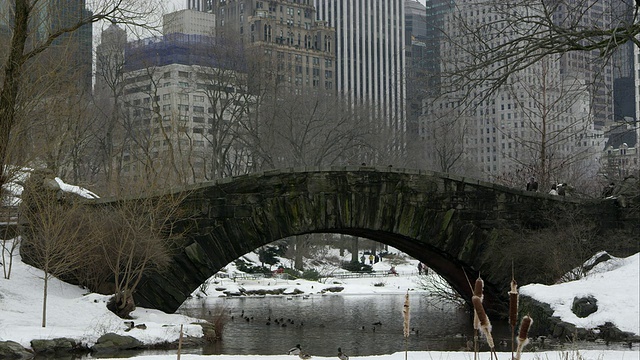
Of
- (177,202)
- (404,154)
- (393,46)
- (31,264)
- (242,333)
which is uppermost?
(393,46)

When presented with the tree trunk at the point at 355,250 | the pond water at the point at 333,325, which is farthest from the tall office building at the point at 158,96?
the pond water at the point at 333,325

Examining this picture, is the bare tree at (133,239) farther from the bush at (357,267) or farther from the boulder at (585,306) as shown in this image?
the bush at (357,267)

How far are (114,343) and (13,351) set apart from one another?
7.97 feet

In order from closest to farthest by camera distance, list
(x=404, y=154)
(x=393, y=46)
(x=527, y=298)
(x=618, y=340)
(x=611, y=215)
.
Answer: (x=618, y=340)
(x=527, y=298)
(x=611, y=215)
(x=404, y=154)
(x=393, y=46)

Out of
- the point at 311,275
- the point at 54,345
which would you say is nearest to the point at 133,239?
the point at 54,345

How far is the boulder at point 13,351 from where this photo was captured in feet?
60.4

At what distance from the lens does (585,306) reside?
2173 centimetres

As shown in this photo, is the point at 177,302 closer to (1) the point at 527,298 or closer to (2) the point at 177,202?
(2) the point at 177,202

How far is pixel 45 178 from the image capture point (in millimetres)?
25719

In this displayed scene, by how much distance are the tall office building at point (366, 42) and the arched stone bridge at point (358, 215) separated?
478ft

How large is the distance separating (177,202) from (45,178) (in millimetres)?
4313

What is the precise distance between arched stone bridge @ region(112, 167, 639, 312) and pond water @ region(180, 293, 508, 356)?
5.93 ft

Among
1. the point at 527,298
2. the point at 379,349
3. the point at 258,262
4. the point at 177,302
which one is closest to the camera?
the point at 379,349

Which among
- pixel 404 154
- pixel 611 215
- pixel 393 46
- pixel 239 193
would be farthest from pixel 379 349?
pixel 393 46
